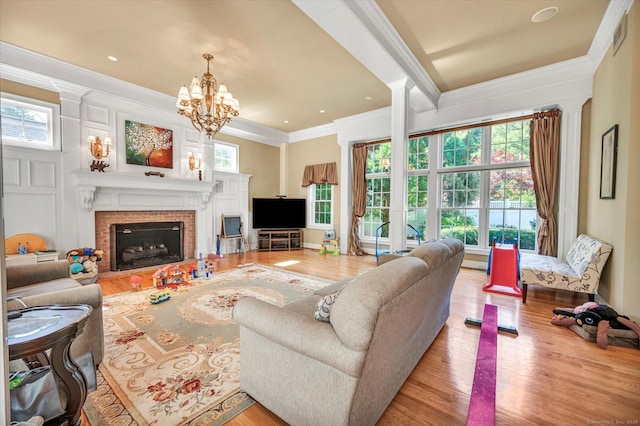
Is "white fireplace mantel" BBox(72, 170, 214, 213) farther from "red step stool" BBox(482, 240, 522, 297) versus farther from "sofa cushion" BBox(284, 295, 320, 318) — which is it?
"red step stool" BBox(482, 240, 522, 297)

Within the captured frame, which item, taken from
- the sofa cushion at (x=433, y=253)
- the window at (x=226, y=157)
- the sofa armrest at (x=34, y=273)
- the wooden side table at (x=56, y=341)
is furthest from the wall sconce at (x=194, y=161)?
the sofa cushion at (x=433, y=253)

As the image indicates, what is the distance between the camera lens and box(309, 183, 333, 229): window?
7043 millimetres

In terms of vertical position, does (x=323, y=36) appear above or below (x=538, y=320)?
above

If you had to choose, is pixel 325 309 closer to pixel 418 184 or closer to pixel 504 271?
pixel 504 271

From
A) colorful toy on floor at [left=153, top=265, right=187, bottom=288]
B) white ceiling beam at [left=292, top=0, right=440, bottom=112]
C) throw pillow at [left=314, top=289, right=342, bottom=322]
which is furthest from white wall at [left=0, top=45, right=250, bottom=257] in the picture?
throw pillow at [left=314, top=289, right=342, bottom=322]

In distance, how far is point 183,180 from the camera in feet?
17.5

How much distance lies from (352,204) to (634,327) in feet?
15.7

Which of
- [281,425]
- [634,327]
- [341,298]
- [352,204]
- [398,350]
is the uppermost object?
[352,204]

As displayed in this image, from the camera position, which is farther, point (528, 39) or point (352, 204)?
point (352, 204)

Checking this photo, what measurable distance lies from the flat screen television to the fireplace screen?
6.03ft

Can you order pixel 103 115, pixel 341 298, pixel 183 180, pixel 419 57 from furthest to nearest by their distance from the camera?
pixel 183 180 < pixel 103 115 < pixel 419 57 < pixel 341 298

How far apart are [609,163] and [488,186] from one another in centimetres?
190

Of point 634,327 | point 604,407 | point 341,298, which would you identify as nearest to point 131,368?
point 341,298

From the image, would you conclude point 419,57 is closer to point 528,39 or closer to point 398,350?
point 528,39
